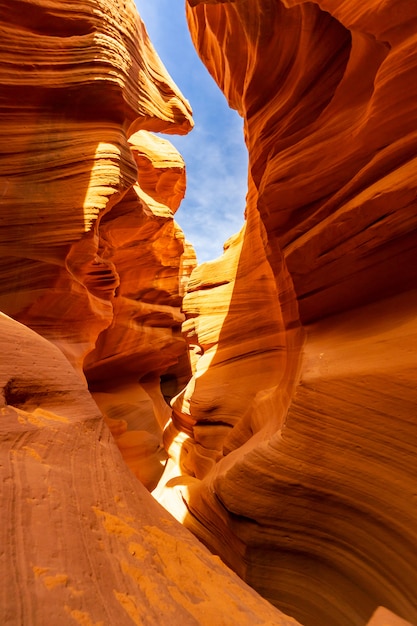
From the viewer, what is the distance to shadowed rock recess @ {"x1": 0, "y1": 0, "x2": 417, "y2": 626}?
5.16 feet

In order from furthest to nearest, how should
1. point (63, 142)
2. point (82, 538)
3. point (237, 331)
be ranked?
point (237, 331) → point (63, 142) → point (82, 538)

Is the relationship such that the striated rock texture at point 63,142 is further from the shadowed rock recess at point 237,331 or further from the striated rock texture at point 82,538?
the striated rock texture at point 82,538

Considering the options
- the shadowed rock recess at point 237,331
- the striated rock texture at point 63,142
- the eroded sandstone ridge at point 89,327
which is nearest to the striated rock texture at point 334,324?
the shadowed rock recess at point 237,331

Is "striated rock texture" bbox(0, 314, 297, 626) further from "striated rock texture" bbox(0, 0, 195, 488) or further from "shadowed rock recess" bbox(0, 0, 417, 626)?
"striated rock texture" bbox(0, 0, 195, 488)

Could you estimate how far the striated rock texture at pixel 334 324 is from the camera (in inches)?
100.0

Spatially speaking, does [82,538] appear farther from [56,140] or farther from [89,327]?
[56,140]

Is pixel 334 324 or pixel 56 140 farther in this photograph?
pixel 56 140

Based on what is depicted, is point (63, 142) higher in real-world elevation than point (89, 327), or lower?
higher

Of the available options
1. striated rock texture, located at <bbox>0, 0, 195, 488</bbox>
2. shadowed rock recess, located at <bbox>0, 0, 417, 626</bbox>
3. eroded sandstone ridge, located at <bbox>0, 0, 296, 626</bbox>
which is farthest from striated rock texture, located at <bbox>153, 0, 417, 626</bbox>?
striated rock texture, located at <bbox>0, 0, 195, 488</bbox>

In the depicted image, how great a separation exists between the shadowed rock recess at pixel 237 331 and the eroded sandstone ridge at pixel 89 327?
2 cm

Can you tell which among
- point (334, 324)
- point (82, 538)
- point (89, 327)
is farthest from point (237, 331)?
point (82, 538)

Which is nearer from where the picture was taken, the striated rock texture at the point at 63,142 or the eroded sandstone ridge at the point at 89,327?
the eroded sandstone ridge at the point at 89,327

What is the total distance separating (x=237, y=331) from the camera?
660 centimetres

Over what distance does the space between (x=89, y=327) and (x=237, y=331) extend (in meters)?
3.20
